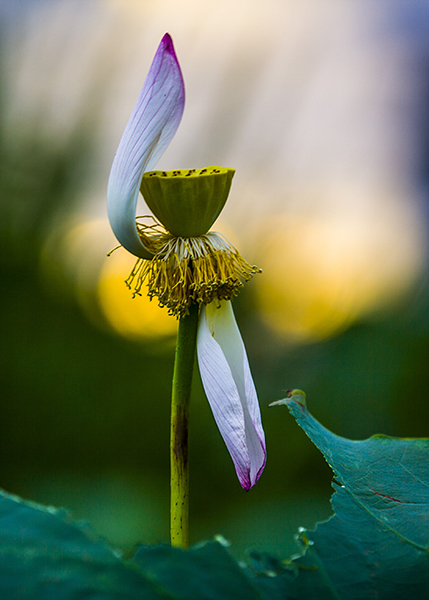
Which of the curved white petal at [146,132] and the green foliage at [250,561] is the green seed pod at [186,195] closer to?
the curved white petal at [146,132]

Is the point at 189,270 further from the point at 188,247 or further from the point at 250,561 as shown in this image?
the point at 250,561

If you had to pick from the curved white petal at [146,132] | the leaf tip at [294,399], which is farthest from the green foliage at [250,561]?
the curved white petal at [146,132]

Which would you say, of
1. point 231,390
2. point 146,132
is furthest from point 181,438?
point 146,132

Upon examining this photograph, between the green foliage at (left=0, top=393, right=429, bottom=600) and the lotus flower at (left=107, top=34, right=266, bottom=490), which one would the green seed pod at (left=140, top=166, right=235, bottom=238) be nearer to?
the lotus flower at (left=107, top=34, right=266, bottom=490)

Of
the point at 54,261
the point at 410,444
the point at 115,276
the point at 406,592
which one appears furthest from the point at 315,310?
the point at 406,592

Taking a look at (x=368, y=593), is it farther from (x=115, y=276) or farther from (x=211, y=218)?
(x=115, y=276)

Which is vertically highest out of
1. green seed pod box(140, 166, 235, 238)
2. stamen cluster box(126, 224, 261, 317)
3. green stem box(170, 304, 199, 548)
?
green seed pod box(140, 166, 235, 238)

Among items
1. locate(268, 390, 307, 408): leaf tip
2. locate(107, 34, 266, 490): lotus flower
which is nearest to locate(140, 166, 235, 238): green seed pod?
locate(107, 34, 266, 490): lotus flower
